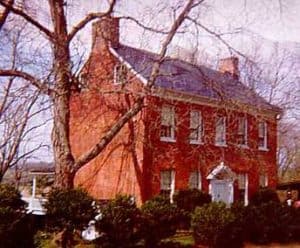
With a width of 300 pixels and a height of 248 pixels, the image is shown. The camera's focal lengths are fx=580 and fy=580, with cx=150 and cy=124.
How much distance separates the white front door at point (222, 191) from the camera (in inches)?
1144

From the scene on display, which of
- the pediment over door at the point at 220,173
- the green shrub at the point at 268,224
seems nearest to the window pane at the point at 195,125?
the pediment over door at the point at 220,173

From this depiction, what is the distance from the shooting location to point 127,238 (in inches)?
624

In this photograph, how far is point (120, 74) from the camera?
22.1 metres

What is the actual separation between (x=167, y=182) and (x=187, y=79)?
17.8 feet

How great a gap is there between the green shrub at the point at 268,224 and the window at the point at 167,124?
293 inches

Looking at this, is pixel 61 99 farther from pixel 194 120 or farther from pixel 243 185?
pixel 243 185

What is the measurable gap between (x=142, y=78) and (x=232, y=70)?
11.9m

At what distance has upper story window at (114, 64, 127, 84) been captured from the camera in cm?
2159

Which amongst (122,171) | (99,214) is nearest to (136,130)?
(122,171)

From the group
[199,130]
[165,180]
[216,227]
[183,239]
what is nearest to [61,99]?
[183,239]

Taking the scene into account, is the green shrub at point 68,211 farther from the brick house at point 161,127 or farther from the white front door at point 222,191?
the white front door at point 222,191

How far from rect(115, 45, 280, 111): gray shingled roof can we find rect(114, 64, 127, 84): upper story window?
615mm

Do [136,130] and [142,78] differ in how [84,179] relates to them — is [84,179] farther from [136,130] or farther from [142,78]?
[142,78]

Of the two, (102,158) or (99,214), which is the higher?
(102,158)
